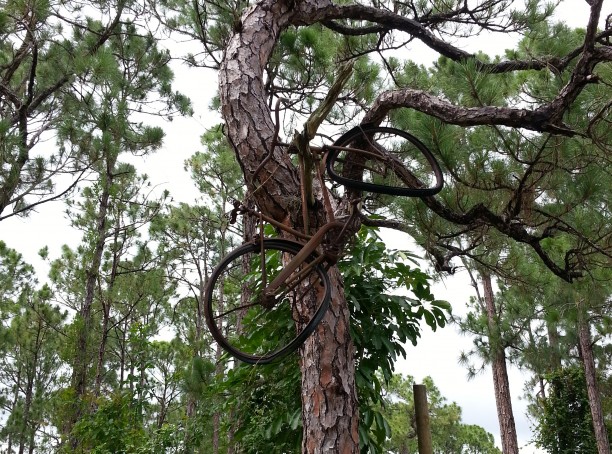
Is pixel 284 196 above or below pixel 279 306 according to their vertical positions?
above

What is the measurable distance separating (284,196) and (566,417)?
360 inches

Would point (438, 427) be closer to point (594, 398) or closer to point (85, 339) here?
point (594, 398)

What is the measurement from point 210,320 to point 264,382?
150cm

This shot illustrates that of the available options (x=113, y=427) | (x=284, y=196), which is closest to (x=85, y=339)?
(x=113, y=427)

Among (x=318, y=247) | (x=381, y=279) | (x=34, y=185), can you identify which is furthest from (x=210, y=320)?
(x=34, y=185)

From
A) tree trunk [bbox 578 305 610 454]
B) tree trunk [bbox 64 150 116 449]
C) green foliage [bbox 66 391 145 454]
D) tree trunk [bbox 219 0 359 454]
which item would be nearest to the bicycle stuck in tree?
tree trunk [bbox 219 0 359 454]

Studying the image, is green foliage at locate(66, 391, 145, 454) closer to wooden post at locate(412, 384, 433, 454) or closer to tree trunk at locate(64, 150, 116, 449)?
tree trunk at locate(64, 150, 116, 449)

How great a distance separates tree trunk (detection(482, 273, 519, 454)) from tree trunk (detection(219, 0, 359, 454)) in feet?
20.6

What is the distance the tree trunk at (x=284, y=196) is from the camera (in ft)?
7.24

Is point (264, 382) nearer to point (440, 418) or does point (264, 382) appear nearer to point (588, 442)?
point (588, 442)

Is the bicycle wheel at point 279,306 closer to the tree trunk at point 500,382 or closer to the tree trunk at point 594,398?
the tree trunk at point 500,382

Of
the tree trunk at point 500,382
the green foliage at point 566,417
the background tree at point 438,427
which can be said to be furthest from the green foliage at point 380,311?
the background tree at point 438,427

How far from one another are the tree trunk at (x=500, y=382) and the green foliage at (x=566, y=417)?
5.59ft

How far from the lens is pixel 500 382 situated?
28.5 feet
